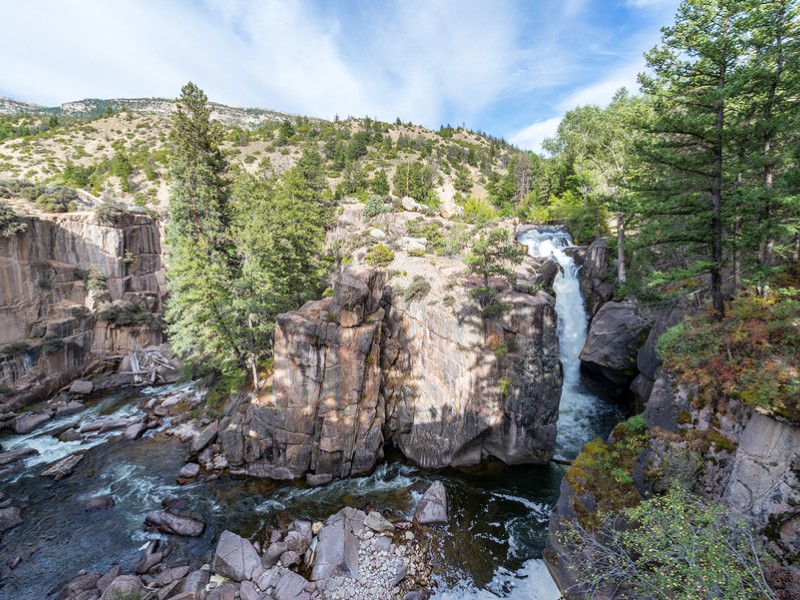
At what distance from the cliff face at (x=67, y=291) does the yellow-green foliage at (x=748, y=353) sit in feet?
140

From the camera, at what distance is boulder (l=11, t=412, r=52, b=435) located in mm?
22812

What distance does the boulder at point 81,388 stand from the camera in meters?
27.8

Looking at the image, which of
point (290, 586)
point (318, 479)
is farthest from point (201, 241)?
point (290, 586)

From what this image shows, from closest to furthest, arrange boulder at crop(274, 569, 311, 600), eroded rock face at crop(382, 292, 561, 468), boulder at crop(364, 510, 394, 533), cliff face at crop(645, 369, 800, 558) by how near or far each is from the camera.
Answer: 1. cliff face at crop(645, 369, 800, 558)
2. boulder at crop(274, 569, 311, 600)
3. boulder at crop(364, 510, 394, 533)
4. eroded rock face at crop(382, 292, 561, 468)

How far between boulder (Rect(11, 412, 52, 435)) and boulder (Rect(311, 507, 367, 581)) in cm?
2465

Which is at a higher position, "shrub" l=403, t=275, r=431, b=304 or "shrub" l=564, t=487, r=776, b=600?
→ "shrub" l=403, t=275, r=431, b=304

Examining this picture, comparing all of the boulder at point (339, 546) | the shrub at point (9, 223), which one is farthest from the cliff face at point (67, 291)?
the boulder at point (339, 546)

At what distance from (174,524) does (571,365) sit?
26464mm

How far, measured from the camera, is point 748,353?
32.6 feet

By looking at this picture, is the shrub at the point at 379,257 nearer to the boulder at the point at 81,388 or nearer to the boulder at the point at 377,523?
the boulder at the point at 377,523

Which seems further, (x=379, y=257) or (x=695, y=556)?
(x=379, y=257)

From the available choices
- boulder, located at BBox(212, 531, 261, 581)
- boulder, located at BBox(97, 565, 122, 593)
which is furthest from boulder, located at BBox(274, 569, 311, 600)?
boulder, located at BBox(97, 565, 122, 593)

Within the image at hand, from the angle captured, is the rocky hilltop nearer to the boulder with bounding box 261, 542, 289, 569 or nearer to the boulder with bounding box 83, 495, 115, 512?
Answer: the boulder with bounding box 83, 495, 115, 512

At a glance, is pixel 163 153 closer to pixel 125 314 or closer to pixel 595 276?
pixel 125 314
